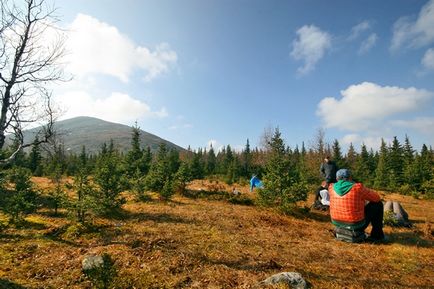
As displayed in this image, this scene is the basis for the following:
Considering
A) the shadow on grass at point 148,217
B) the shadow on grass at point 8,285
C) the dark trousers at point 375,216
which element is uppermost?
the dark trousers at point 375,216

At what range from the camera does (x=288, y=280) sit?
5164mm

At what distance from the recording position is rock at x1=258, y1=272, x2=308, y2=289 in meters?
5.12

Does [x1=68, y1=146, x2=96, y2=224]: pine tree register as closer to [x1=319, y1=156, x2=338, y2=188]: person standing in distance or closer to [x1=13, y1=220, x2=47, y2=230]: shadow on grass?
[x1=13, y1=220, x2=47, y2=230]: shadow on grass

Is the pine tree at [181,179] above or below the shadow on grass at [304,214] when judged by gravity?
above

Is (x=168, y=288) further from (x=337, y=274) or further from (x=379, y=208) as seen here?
(x=379, y=208)

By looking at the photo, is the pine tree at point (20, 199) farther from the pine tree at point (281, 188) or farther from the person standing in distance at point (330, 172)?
the person standing in distance at point (330, 172)

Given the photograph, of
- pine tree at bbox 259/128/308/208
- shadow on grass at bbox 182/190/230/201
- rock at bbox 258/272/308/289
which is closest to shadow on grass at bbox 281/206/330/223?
pine tree at bbox 259/128/308/208

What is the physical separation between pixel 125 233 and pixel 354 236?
701 cm

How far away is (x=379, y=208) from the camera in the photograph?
7973 millimetres

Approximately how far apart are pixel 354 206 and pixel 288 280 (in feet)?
11.9

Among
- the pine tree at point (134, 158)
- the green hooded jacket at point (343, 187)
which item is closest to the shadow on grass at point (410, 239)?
the green hooded jacket at point (343, 187)

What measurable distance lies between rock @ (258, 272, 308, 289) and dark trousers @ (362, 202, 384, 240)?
407 centimetres

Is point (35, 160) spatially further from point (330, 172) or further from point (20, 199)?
point (330, 172)

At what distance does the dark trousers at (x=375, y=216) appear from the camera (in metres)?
7.98
